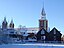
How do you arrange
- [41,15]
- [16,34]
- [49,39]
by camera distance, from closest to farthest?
[49,39]
[16,34]
[41,15]

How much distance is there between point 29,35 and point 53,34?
549 inches

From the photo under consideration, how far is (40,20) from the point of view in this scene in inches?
3735

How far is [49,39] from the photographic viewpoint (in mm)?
72500

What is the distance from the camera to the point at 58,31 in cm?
7269

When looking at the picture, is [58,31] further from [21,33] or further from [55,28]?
[21,33]

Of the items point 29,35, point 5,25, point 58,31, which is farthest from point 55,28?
point 5,25

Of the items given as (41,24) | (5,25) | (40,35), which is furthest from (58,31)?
(5,25)

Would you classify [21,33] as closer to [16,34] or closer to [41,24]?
[16,34]

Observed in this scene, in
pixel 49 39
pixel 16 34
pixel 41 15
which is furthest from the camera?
pixel 41 15

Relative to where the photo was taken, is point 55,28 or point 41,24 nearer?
point 55,28

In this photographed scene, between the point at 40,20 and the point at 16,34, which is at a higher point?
the point at 40,20

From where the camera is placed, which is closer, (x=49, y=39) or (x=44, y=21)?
(x=49, y=39)

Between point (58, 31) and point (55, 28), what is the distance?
56.9 inches

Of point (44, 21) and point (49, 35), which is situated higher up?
point (44, 21)
